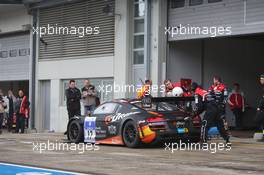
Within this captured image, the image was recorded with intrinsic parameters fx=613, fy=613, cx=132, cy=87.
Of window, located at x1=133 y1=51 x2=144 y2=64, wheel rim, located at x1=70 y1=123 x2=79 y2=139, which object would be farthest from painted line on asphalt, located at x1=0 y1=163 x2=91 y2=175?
window, located at x1=133 y1=51 x2=144 y2=64

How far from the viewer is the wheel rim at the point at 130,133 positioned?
49.4 feet

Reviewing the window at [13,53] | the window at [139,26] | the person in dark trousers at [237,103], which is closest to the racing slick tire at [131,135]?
the window at [139,26]

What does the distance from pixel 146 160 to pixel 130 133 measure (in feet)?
10.2

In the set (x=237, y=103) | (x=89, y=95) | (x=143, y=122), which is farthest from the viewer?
(x=237, y=103)

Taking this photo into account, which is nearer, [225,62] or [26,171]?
[26,171]

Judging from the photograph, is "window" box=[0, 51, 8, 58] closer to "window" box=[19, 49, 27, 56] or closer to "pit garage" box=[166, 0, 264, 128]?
"window" box=[19, 49, 27, 56]

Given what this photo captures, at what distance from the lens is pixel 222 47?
24.4 m

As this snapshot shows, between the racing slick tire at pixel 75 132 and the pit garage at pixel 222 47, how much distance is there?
545 centimetres

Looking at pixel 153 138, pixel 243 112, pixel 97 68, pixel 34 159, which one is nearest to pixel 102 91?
pixel 97 68

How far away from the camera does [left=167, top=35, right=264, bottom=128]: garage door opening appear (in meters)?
22.3

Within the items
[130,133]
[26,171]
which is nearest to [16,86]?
[130,133]

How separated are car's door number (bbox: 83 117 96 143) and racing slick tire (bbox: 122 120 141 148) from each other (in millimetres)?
1383

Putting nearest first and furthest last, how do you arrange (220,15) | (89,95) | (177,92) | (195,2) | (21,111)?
1. (177,92)
2. (220,15)
3. (195,2)
4. (89,95)
5. (21,111)

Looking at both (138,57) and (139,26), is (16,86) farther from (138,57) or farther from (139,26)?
(139,26)
